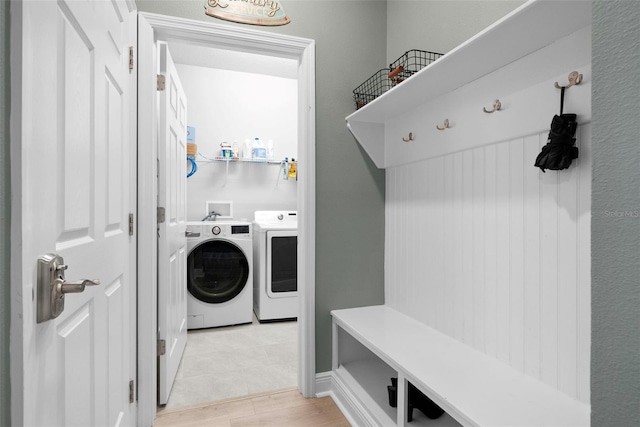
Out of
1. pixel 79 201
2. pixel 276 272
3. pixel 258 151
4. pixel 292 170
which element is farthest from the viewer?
pixel 292 170

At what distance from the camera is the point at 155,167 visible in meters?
1.74

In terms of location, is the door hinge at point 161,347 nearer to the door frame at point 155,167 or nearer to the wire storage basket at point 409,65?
the door frame at point 155,167

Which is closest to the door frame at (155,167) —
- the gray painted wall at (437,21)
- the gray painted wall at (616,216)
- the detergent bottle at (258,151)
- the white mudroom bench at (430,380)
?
the white mudroom bench at (430,380)

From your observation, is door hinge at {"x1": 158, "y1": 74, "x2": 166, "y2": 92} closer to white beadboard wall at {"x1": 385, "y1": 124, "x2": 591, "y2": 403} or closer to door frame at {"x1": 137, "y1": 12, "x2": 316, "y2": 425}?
door frame at {"x1": 137, "y1": 12, "x2": 316, "y2": 425}

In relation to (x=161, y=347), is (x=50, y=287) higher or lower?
higher

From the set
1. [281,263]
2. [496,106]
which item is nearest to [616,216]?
[496,106]

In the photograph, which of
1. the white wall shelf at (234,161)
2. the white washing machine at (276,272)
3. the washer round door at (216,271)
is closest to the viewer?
the washer round door at (216,271)

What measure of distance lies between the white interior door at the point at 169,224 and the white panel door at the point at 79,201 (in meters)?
0.25

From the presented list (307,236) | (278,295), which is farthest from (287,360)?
(307,236)

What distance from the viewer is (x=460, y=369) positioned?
1330 millimetres

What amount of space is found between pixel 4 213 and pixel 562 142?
1399 mm

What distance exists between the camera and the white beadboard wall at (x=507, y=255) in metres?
1.11

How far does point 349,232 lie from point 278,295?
4.95 ft

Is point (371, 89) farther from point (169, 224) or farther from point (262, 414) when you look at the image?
point (262, 414)
